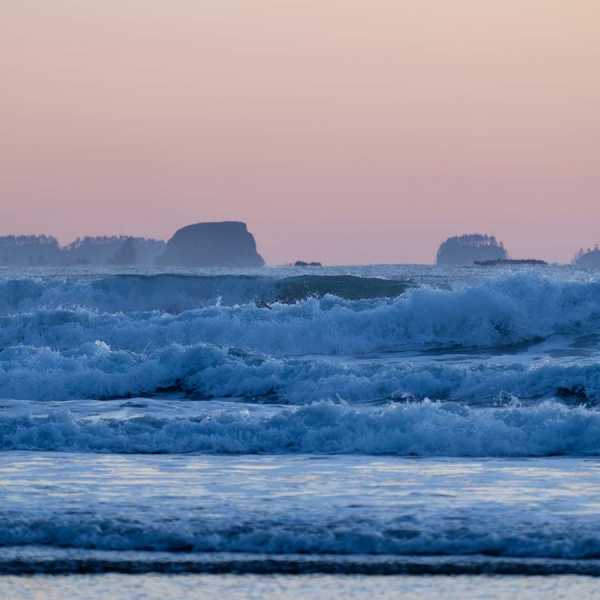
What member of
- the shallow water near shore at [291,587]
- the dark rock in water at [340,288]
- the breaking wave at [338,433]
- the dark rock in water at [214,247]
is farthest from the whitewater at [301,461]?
the dark rock in water at [214,247]

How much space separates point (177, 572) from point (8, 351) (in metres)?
15.3

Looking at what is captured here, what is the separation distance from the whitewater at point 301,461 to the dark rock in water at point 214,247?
10569 cm

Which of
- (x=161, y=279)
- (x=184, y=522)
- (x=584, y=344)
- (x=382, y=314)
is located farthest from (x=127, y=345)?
(x=184, y=522)

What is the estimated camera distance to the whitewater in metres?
8.21

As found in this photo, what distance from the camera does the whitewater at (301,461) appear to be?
26.9 ft

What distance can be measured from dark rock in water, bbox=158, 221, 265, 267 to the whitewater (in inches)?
4161

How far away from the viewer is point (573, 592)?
23.8ft

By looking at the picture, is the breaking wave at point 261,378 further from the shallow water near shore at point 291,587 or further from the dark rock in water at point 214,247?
the dark rock in water at point 214,247

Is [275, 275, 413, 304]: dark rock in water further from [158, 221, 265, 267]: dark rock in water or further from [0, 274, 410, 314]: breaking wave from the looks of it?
[158, 221, 265, 267]: dark rock in water

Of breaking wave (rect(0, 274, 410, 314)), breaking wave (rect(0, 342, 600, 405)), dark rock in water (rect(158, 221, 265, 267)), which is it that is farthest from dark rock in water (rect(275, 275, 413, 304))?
dark rock in water (rect(158, 221, 265, 267))

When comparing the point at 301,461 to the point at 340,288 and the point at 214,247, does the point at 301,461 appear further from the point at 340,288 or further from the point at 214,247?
the point at 214,247

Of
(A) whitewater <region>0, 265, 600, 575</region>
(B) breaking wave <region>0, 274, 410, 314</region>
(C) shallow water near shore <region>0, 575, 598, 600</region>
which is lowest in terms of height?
(C) shallow water near shore <region>0, 575, 598, 600</region>

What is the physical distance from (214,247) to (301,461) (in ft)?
403

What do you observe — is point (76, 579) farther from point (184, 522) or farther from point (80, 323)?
point (80, 323)
